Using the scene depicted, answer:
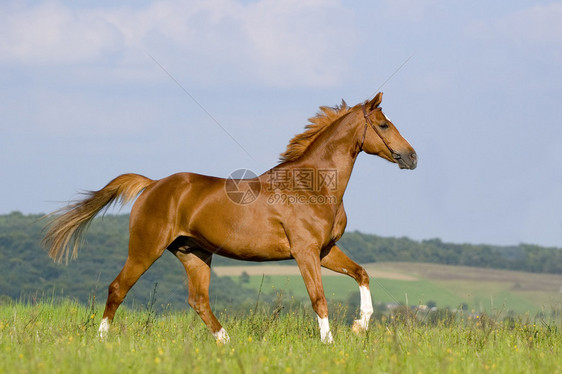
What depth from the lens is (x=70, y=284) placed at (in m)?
47.4

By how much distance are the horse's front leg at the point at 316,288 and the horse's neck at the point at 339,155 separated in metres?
0.91

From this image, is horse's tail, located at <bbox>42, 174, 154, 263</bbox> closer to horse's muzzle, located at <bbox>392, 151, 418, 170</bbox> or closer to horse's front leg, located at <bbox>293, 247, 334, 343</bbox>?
horse's front leg, located at <bbox>293, 247, 334, 343</bbox>

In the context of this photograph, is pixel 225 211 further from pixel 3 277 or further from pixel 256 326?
pixel 3 277

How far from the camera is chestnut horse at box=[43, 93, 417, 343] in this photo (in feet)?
22.4

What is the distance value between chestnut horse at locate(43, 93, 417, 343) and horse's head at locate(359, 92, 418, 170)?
12mm

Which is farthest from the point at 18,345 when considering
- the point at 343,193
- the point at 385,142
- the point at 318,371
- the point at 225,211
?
the point at 385,142

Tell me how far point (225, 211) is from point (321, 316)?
5.40ft

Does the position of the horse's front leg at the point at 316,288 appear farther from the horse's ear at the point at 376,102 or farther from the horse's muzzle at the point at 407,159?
the horse's ear at the point at 376,102

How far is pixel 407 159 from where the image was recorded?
23.0 ft

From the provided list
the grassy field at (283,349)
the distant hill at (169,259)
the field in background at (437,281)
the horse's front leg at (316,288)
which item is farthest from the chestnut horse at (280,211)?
the distant hill at (169,259)

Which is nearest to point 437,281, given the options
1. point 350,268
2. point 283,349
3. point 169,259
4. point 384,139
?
point 169,259

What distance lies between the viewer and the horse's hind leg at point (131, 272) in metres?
7.25

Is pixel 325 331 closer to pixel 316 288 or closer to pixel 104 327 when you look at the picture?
pixel 316 288

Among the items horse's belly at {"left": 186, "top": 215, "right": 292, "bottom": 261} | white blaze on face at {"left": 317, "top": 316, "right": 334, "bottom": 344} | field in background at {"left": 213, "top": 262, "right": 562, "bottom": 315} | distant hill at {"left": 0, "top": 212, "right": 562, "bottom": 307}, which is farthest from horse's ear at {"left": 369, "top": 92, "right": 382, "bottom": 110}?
distant hill at {"left": 0, "top": 212, "right": 562, "bottom": 307}
